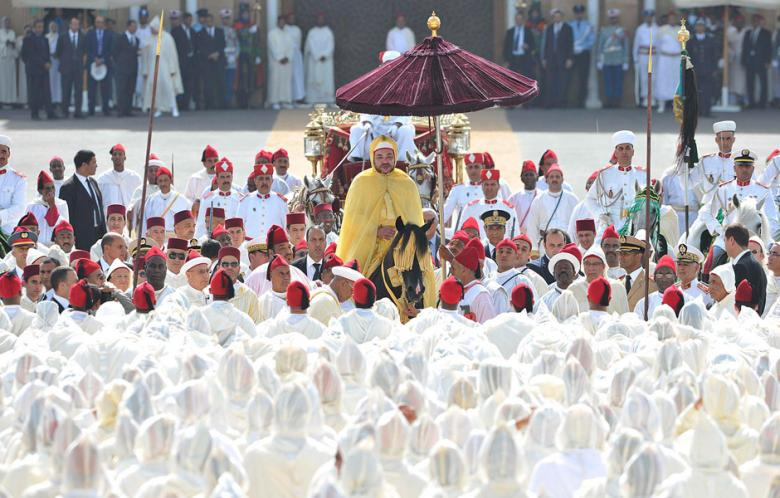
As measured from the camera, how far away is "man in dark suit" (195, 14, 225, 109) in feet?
82.8

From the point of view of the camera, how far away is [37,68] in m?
24.4

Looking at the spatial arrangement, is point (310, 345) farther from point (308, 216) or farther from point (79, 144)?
point (79, 144)

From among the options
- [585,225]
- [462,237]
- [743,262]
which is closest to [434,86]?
[462,237]

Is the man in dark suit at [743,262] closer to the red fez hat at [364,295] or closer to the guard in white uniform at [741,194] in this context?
the guard in white uniform at [741,194]

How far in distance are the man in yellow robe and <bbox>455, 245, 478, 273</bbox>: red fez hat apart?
0.44m

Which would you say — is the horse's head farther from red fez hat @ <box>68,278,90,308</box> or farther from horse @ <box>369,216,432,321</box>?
red fez hat @ <box>68,278,90,308</box>

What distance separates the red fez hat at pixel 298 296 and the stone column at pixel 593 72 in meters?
17.1

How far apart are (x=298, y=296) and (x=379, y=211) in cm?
235

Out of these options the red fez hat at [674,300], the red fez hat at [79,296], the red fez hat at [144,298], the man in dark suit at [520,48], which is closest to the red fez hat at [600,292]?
the red fez hat at [674,300]

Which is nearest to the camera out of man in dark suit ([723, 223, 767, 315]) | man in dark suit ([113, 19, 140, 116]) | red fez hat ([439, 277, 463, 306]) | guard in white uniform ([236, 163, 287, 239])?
red fez hat ([439, 277, 463, 306])

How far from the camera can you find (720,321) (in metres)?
9.23

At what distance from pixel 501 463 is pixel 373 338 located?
3275mm

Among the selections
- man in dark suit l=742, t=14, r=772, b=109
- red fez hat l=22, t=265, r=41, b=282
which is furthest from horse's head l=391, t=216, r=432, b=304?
man in dark suit l=742, t=14, r=772, b=109

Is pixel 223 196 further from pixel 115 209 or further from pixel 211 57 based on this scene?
pixel 211 57
